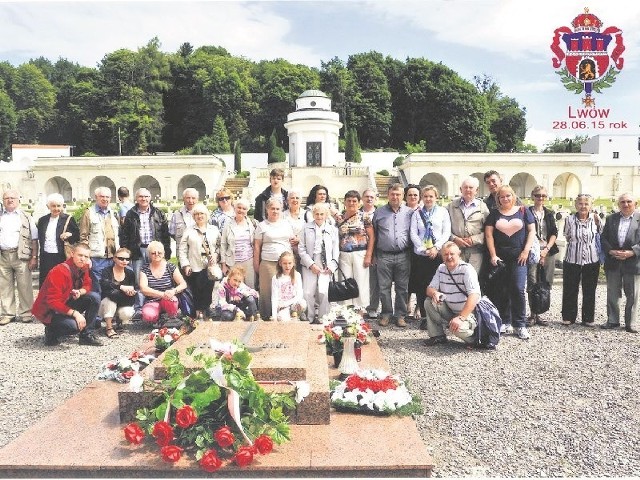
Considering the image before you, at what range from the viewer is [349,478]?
317 cm

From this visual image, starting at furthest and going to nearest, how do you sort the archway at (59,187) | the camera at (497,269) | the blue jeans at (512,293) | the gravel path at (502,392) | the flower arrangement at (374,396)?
the archway at (59,187)
the blue jeans at (512,293)
the camera at (497,269)
the flower arrangement at (374,396)
the gravel path at (502,392)

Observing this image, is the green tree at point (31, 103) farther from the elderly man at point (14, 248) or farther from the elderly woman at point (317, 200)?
the elderly woman at point (317, 200)

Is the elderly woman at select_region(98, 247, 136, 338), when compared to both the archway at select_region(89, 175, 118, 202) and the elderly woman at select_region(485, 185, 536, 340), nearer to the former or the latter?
the elderly woman at select_region(485, 185, 536, 340)

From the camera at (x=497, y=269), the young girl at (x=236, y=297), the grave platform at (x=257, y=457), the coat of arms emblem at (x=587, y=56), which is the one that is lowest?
the grave platform at (x=257, y=457)

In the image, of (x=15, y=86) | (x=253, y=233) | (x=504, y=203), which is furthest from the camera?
(x=15, y=86)

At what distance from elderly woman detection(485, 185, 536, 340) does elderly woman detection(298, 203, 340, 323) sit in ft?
5.99

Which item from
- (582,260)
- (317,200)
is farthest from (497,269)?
(317,200)

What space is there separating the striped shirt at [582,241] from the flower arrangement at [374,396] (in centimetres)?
403

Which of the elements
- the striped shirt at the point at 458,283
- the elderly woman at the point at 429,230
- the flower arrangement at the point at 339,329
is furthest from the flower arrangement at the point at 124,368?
the elderly woman at the point at 429,230

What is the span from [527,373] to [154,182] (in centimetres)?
3702

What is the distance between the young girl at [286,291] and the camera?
21.1 ft

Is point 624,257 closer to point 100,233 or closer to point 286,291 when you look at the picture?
point 286,291

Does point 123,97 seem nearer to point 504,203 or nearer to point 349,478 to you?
point 504,203

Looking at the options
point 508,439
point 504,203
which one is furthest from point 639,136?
point 508,439
